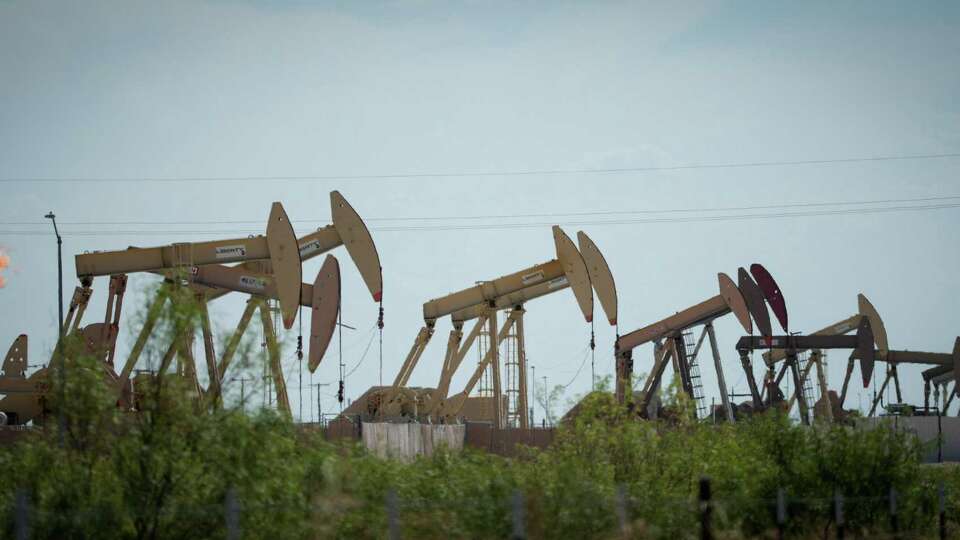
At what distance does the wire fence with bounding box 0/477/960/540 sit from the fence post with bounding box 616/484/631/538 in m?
0.01

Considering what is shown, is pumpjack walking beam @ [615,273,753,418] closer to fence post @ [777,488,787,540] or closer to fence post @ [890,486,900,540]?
fence post @ [890,486,900,540]

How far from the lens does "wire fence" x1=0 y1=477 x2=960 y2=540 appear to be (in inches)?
564

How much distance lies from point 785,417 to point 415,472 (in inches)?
304

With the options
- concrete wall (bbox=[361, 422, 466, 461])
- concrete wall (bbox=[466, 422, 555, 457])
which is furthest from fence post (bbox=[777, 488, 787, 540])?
concrete wall (bbox=[466, 422, 555, 457])

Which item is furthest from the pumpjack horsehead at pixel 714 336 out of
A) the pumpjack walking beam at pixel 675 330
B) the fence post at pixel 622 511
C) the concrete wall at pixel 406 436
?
the fence post at pixel 622 511

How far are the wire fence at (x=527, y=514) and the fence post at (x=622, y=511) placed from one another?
0.01 metres

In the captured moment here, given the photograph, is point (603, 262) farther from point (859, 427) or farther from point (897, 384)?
point (897, 384)

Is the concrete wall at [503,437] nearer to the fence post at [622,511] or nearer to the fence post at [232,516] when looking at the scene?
the fence post at [622,511]

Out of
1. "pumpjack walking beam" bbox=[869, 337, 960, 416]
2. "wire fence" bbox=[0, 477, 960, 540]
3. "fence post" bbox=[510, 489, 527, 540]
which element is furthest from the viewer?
"pumpjack walking beam" bbox=[869, 337, 960, 416]

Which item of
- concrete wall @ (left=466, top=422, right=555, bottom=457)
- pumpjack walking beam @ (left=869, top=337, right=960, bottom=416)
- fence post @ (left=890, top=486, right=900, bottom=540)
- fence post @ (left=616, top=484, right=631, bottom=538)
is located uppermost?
pumpjack walking beam @ (left=869, top=337, right=960, bottom=416)

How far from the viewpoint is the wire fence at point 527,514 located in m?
→ 14.3

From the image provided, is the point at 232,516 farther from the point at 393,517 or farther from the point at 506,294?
the point at 506,294

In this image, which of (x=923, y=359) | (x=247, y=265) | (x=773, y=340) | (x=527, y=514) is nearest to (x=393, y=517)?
(x=527, y=514)

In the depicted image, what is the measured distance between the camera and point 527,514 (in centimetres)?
1644
